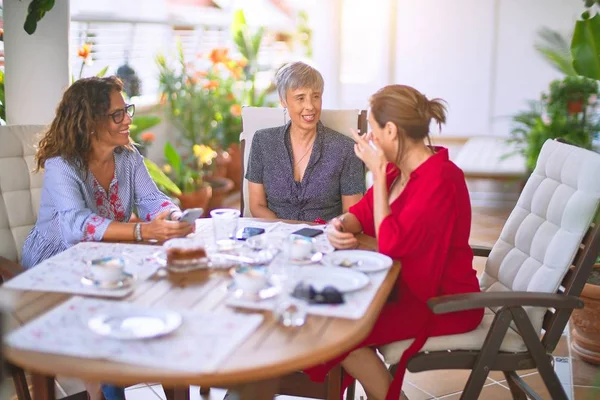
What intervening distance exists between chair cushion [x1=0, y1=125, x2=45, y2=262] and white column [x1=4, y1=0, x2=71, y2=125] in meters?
0.59

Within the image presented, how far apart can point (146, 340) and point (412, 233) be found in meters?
0.89

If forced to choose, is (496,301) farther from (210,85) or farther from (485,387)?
(210,85)

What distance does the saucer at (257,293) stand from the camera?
1786 mm

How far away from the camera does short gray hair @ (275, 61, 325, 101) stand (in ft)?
9.75

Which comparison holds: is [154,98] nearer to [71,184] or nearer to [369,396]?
[71,184]

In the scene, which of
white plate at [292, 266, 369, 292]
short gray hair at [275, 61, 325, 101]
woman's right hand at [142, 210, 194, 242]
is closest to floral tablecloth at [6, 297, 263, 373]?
white plate at [292, 266, 369, 292]

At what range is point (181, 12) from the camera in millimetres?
7652

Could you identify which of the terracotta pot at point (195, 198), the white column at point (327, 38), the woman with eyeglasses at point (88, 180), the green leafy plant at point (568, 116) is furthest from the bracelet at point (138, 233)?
the white column at point (327, 38)

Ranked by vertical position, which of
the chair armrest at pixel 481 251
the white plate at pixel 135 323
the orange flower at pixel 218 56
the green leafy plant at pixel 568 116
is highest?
the orange flower at pixel 218 56

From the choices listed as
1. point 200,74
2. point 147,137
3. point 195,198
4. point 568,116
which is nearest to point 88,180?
point 147,137

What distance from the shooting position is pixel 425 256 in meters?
2.15

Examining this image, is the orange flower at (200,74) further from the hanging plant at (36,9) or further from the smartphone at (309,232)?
the smartphone at (309,232)

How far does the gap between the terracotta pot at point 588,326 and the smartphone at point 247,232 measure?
152 centimetres

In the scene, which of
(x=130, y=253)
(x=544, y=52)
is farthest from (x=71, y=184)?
(x=544, y=52)
